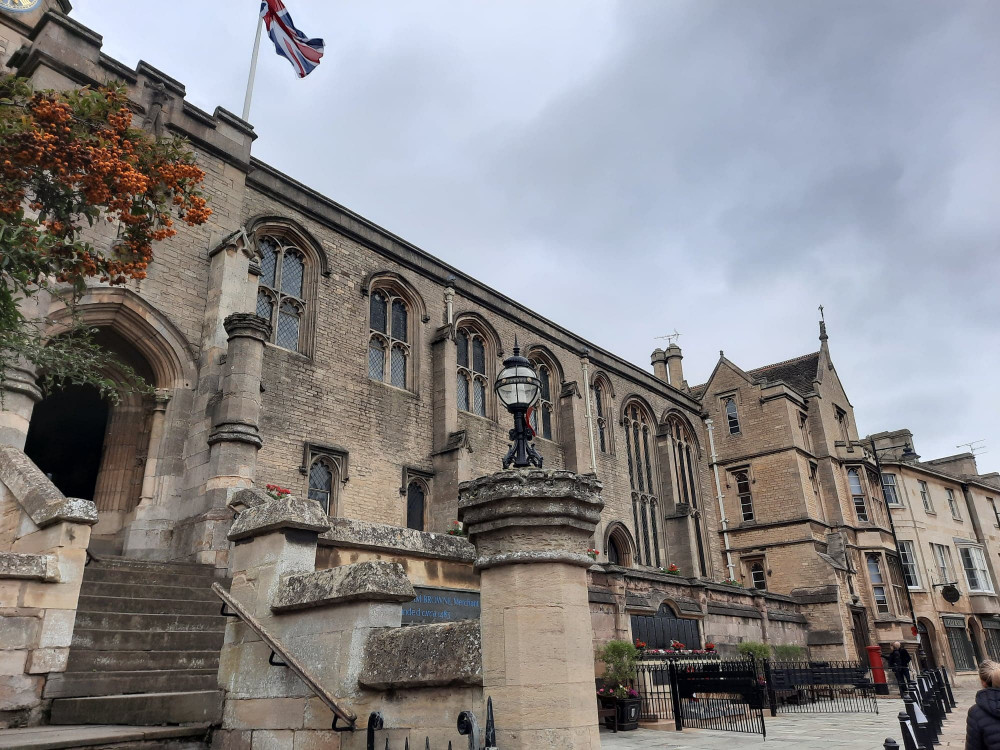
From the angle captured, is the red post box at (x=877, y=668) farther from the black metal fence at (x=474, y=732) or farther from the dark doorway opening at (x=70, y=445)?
the dark doorway opening at (x=70, y=445)

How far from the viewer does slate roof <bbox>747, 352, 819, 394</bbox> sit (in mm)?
34812

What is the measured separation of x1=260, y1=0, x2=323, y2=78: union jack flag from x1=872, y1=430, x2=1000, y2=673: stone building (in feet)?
101

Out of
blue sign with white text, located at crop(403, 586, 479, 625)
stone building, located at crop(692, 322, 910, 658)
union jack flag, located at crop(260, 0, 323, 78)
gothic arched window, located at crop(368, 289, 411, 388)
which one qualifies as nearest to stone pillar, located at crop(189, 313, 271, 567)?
blue sign with white text, located at crop(403, 586, 479, 625)

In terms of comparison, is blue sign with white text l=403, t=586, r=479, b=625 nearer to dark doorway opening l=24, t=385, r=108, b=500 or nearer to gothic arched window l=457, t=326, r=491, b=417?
dark doorway opening l=24, t=385, r=108, b=500

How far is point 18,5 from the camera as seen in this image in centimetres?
1367

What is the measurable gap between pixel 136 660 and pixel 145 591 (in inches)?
62.8

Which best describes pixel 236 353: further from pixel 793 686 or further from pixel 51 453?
pixel 793 686

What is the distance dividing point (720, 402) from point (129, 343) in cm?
2686

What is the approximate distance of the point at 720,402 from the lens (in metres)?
34.1

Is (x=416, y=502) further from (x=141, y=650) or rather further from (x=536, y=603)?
(x=536, y=603)

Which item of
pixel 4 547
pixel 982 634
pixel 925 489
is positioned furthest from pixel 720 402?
pixel 4 547

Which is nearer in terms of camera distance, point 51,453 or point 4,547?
point 4,547

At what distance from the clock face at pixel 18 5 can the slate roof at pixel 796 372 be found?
30051 millimetres

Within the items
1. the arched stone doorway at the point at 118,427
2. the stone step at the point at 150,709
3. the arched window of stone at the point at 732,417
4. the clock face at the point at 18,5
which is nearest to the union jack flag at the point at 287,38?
the clock face at the point at 18,5
